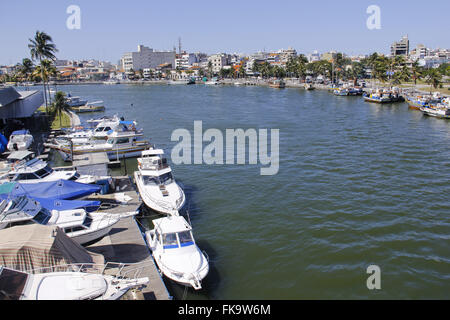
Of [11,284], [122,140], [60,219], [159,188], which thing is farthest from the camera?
[122,140]

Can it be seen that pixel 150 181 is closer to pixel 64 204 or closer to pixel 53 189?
pixel 53 189

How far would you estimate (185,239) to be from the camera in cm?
1577

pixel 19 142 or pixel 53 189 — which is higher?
pixel 19 142

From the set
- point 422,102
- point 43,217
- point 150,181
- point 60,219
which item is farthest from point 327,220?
point 422,102

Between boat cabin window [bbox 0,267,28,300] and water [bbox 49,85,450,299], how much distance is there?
20.8ft

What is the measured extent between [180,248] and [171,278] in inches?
59.6

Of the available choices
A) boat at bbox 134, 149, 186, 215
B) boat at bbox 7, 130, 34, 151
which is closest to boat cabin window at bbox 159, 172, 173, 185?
boat at bbox 134, 149, 186, 215

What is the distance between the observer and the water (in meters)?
15.4

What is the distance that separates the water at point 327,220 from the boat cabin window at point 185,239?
1918mm

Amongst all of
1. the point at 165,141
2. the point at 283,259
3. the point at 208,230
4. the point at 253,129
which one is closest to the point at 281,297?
the point at 283,259

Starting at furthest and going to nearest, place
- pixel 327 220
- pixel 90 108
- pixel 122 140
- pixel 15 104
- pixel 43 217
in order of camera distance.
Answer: pixel 90 108 < pixel 15 104 < pixel 122 140 < pixel 327 220 < pixel 43 217

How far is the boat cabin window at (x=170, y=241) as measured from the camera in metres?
15.5

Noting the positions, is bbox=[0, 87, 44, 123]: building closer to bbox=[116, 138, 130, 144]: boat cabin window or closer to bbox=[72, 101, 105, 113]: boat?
bbox=[116, 138, 130, 144]: boat cabin window

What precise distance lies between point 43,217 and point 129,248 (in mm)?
4456
